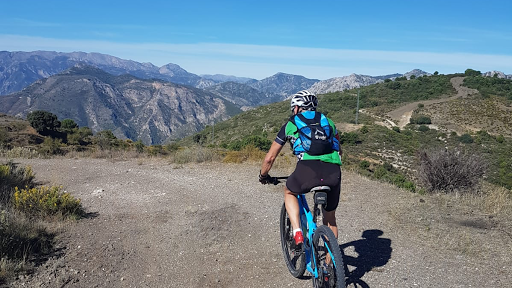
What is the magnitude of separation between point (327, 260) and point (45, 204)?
4886mm

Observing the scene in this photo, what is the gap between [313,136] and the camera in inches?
129

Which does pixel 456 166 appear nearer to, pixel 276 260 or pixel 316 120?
pixel 276 260

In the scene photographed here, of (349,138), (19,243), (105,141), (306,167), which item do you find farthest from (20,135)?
(349,138)

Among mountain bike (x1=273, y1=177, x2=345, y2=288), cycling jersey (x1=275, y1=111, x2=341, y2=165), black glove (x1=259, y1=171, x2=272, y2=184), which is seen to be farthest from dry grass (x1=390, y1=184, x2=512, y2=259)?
black glove (x1=259, y1=171, x2=272, y2=184)

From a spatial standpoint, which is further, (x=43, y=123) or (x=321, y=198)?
(x=43, y=123)

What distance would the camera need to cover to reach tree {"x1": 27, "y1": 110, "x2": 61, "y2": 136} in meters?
29.5

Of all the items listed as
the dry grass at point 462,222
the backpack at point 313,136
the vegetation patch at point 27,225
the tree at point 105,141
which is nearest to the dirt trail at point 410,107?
the tree at point 105,141

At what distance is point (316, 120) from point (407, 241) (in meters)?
2.96

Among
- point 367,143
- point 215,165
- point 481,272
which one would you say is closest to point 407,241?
point 481,272

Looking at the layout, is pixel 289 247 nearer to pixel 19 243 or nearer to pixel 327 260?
pixel 327 260

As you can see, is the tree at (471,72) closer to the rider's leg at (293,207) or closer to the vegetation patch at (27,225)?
the rider's leg at (293,207)

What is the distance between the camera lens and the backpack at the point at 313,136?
128 inches

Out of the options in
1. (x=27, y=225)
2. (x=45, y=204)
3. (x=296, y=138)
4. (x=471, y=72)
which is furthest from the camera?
(x=471, y=72)

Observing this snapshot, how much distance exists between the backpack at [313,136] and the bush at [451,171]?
22.8ft
